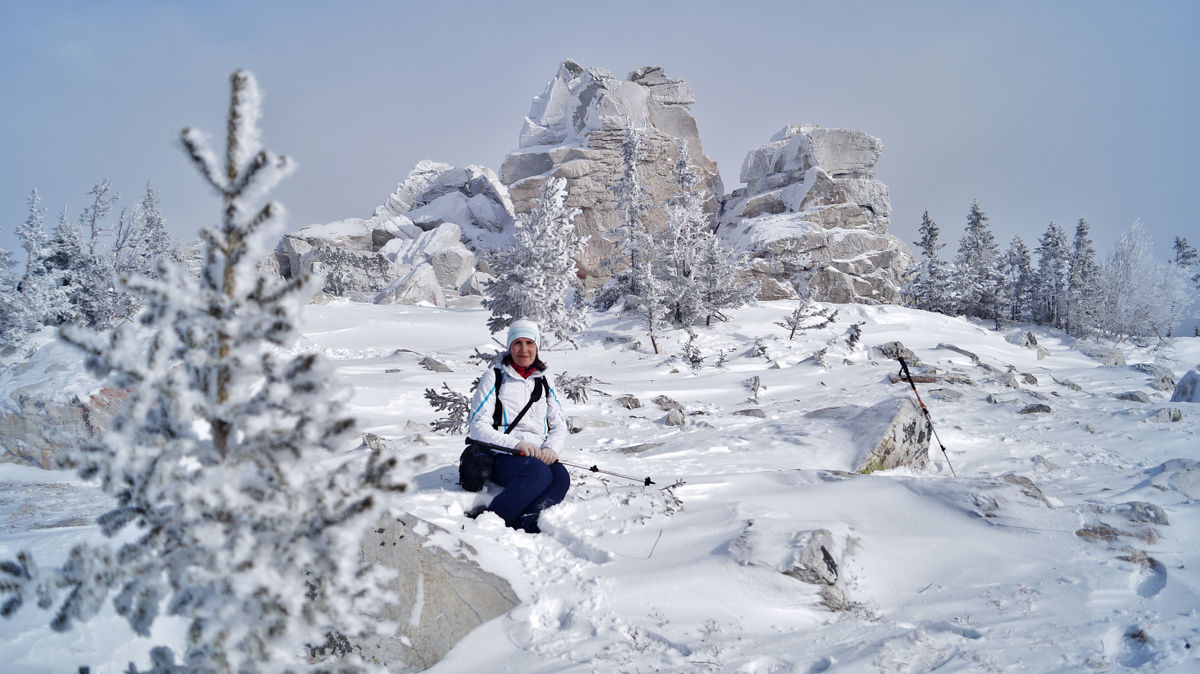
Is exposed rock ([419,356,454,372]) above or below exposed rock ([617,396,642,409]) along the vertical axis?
above

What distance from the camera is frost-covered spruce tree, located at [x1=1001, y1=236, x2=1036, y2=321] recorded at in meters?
40.5

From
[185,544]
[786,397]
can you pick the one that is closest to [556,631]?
[185,544]

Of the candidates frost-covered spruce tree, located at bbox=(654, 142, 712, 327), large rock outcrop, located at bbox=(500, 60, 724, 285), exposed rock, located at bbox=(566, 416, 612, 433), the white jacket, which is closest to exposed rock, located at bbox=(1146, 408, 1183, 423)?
exposed rock, located at bbox=(566, 416, 612, 433)

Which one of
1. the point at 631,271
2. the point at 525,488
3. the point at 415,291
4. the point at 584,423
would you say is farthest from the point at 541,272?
the point at 415,291

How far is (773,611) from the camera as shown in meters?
3.47

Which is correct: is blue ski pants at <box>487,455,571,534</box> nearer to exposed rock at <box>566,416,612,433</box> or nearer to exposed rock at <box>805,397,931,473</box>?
exposed rock at <box>805,397,931,473</box>

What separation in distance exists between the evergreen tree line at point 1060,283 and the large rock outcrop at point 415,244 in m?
32.1

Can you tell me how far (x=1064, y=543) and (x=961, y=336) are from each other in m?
21.8

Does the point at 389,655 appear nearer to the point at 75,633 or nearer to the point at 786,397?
the point at 75,633

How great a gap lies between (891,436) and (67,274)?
992 inches

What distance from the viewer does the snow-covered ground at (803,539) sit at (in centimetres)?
294

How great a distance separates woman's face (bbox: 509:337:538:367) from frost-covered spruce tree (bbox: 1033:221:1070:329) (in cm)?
4387

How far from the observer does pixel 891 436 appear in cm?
690

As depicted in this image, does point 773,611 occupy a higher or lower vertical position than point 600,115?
lower
